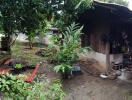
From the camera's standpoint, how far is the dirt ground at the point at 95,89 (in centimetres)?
795

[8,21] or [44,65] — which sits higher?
[8,21]

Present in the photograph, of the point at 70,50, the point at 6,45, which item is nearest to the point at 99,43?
the point at 70,50

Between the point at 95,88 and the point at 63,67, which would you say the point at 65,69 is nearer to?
the point at 63,67

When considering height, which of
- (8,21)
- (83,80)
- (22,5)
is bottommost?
(83,80)

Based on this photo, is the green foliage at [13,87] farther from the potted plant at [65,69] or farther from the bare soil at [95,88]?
the potted plant at [65,69]

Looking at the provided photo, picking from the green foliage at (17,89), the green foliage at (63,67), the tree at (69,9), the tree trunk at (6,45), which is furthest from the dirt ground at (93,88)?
the green foliage at (17,89)

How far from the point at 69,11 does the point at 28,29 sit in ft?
7.16

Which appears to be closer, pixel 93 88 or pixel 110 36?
pixel 93 88

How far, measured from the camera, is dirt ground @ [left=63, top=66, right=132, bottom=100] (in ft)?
26.1

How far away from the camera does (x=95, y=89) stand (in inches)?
345

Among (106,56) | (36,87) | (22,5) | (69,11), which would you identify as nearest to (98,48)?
(106,56)

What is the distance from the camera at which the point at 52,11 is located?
1074cm

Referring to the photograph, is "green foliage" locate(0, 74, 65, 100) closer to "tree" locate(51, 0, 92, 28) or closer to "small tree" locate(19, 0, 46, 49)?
"small tree" locate(19, 0, 46, 49)

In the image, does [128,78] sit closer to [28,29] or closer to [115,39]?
[115,39]
